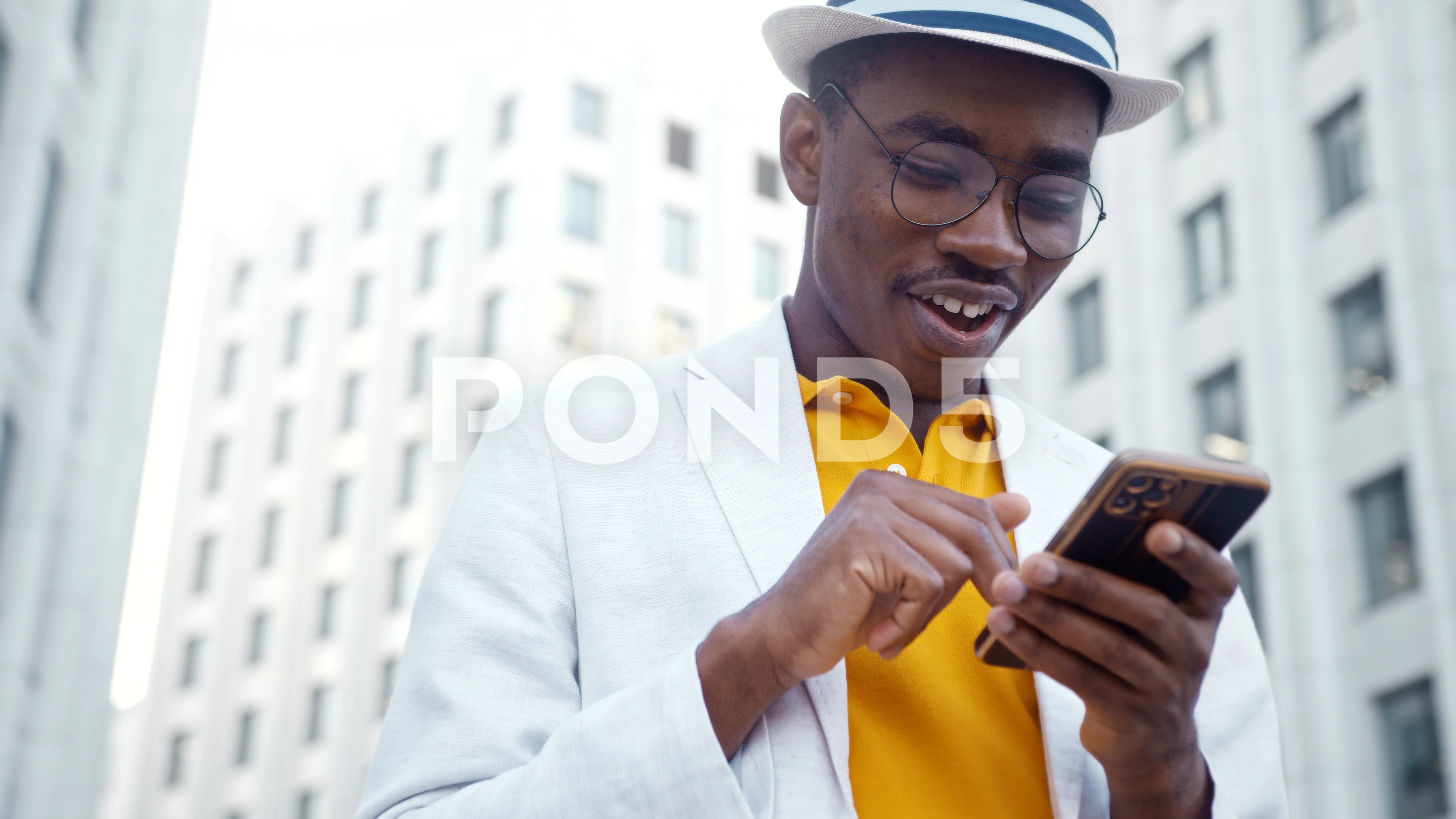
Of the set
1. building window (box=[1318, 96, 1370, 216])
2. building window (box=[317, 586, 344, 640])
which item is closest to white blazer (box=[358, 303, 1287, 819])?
building window (box=[1318, 96, 1370, 216])

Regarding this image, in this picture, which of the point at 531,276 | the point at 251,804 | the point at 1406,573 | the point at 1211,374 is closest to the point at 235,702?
the point at 251,804

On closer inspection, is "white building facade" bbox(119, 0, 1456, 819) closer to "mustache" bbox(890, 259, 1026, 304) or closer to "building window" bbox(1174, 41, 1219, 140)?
"building window" bbox(1174, 41, 1219, 140)

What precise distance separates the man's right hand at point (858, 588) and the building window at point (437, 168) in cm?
4911

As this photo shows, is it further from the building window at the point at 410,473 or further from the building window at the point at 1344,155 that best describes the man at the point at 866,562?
the building window at the point at 410,473

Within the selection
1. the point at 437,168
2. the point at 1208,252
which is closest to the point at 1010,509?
the point at 1208,252

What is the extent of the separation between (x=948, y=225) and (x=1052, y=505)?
65 centimetres

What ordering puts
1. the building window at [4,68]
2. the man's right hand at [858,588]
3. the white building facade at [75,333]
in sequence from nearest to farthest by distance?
the man's right hand at [858,588] → the building window at [4,68] → the white building facade at [75,333]

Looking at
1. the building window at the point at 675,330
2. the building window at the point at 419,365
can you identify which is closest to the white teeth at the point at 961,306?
the building window at the point at 675,330

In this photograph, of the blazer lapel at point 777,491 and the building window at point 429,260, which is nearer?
the blazer lapel at point 777,491

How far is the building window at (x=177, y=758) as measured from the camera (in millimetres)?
53062

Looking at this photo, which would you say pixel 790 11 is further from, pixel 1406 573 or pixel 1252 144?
pixel 1252 144

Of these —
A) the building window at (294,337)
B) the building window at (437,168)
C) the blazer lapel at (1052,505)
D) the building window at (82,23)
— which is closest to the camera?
the blazer lapel at (1052,505)

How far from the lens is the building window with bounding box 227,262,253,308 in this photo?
58.7m

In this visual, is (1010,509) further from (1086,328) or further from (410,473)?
(410,473)
